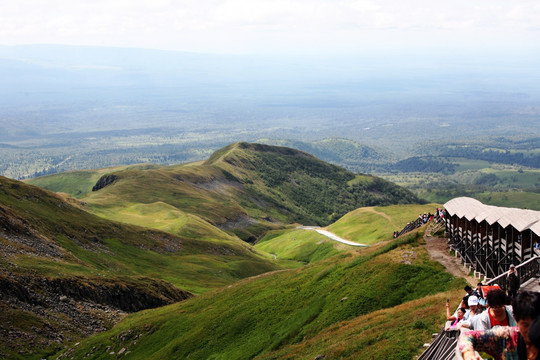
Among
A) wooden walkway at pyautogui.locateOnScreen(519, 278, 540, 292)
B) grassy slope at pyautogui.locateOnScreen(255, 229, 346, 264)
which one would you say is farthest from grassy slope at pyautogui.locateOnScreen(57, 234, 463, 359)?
grassy slope at pyautogui.locateOnScreen(255, 229, 346, 264)

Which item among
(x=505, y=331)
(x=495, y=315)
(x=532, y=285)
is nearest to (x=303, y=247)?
(x=532, y=285)

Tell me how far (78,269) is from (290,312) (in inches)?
1345

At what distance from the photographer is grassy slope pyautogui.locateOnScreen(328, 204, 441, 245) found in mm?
97269

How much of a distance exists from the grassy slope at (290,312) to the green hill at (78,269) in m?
4.55

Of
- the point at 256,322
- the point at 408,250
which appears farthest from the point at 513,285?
the point at 256,322

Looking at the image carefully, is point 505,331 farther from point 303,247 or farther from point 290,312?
point 303,247

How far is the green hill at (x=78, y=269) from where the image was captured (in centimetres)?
5006

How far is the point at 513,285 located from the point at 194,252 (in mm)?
86013

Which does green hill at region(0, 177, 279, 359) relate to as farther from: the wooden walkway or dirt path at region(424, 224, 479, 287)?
the wooden walkway

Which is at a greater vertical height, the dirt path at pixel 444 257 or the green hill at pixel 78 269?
the dirt path at pixel 444 257

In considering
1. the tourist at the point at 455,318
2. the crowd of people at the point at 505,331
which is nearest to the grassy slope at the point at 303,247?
the tourist at the point at 455,318

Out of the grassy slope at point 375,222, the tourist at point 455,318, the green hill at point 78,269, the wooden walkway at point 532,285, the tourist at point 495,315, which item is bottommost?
the grassy slope at point 375,222

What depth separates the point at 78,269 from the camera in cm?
6350

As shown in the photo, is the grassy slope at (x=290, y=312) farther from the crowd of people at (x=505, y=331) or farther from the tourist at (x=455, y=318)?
the crowd of people at (x=505, y=331)
